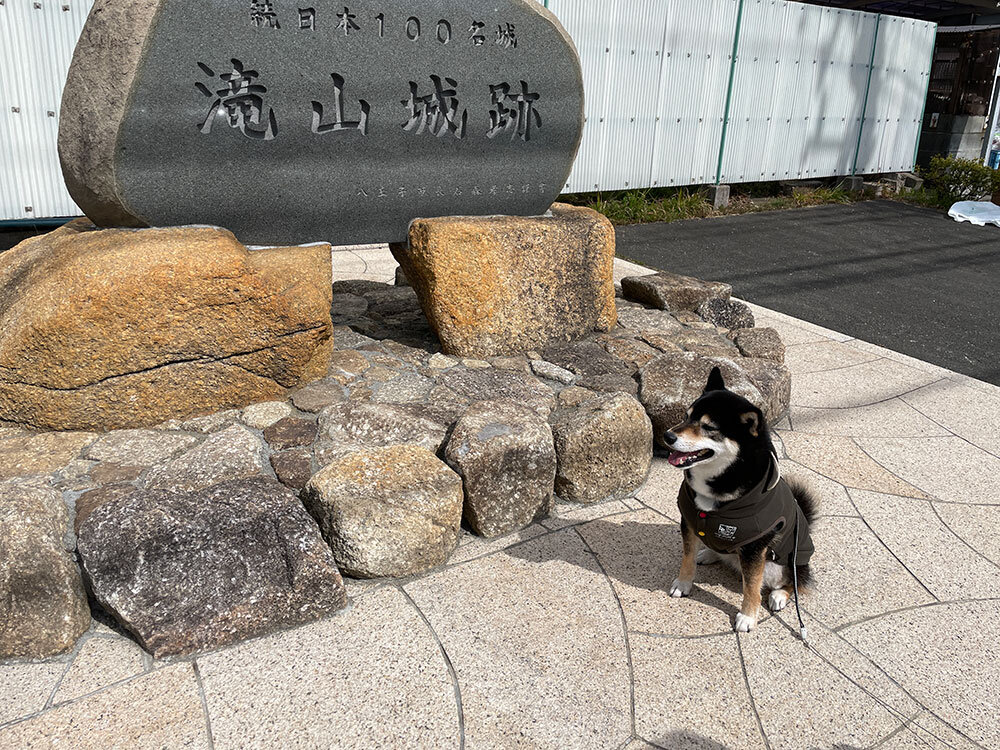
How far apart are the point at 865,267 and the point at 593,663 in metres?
6.93

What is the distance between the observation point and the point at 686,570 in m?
3.05

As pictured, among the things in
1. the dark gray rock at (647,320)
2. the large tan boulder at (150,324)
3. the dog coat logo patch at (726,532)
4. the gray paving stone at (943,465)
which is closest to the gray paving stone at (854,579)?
the dog coat logo patch at (726,532)

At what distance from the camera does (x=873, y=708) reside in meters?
2.54

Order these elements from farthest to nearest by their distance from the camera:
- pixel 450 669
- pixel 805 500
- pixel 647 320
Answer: pixel 647 320
pixel 805 500
pixel 450 669

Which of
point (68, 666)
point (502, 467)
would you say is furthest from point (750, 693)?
point (68, 666)

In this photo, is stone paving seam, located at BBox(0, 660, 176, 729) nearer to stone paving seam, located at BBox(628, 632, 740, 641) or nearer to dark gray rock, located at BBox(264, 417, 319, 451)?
dark gray rock, located at BBox(264, 417, 319, 451)

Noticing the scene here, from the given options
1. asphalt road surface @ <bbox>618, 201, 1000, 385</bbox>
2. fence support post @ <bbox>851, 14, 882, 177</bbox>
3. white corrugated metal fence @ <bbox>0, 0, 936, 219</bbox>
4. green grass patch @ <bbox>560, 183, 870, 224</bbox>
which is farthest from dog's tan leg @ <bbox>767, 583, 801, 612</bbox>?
fence support post @ <bbox>851, 14, 882, 177</bbox>

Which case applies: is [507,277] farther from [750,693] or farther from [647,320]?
[750,693]

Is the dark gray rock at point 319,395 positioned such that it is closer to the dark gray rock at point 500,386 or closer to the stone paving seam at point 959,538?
the dark gray rock at point 500,386

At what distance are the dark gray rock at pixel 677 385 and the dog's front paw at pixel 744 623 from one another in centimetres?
120

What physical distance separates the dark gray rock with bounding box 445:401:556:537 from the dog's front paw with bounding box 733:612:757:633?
3.21 feet

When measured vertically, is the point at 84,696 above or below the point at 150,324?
below

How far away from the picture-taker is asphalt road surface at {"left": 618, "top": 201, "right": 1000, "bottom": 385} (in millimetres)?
6344

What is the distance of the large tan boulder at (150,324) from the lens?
335 centimetres
